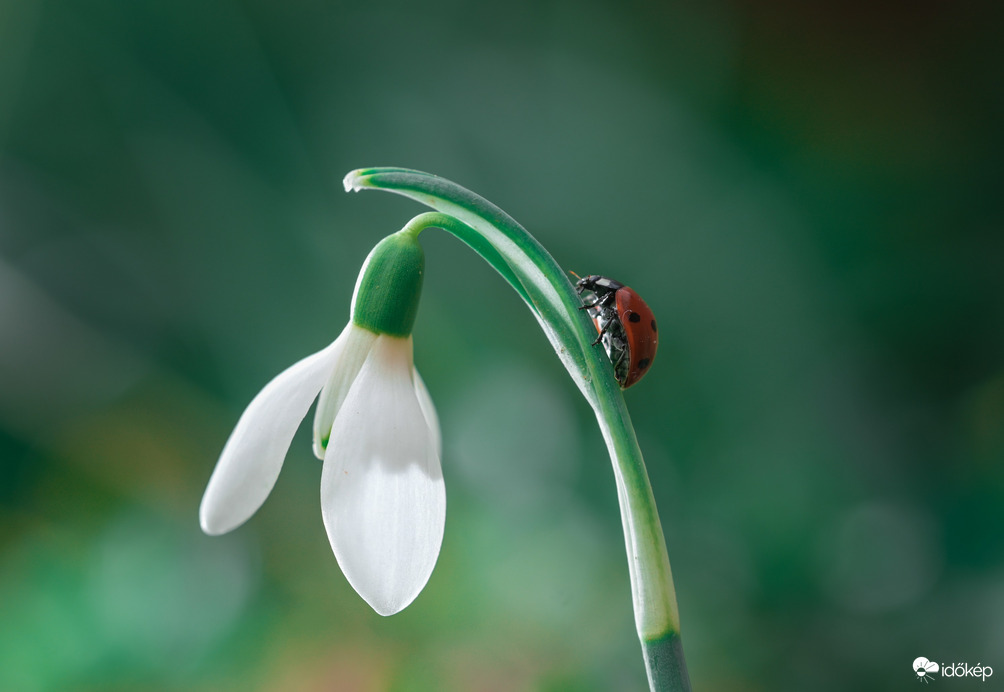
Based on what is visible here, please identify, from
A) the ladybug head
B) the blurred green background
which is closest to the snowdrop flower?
the ladybug head

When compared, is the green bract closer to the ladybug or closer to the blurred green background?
the ladybug

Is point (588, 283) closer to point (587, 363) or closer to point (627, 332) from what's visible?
point (627, 332)

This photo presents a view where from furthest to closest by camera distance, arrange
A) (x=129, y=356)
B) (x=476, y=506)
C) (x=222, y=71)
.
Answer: (x=222, y=71) < (x=129, y=356) < (x=476, y=506)

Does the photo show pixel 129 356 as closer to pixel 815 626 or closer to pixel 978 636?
pixel 815 626

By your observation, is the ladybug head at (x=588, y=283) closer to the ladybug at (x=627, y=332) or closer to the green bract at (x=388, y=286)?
the ladybug at (x=627, y=332)

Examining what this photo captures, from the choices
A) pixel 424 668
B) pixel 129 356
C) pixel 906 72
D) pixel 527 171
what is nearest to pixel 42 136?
pixel 129 356

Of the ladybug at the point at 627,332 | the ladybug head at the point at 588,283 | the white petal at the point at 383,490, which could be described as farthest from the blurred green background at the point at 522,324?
the white petal at the point at 383,490

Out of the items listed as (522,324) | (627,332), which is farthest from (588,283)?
(522,324)
